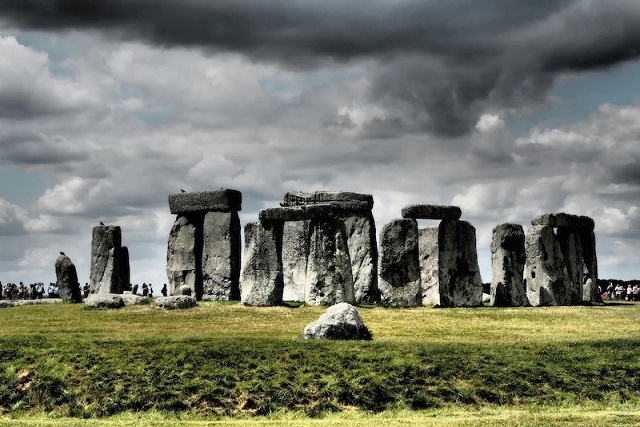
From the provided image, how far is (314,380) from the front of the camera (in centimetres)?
1919

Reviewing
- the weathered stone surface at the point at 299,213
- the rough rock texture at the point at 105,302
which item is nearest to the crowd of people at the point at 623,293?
the weathered stone surface at the point at 299,213

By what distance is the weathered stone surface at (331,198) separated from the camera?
121 ft

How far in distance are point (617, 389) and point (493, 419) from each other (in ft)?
12.3

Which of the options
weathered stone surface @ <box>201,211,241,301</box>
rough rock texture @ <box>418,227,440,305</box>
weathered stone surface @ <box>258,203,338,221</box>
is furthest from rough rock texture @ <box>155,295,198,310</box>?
rough rock texture @ <box>418,227,440,305</box>

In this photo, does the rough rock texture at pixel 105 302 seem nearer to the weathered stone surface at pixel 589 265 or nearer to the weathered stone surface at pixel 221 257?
the weathered stone surface at pixel 221 257

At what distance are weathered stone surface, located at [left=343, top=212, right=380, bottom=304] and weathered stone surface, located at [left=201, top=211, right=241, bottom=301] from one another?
4.64 meters

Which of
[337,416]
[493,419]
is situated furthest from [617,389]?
[337,416]

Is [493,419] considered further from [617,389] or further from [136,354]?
[136,354]

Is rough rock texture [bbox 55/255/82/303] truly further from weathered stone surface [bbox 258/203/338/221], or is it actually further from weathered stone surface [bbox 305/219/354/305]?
weathered stone surface [bbox 305/219/354/305]

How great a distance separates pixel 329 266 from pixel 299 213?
219cm

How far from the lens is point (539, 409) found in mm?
18516

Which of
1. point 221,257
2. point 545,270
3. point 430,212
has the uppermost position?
point 430,212

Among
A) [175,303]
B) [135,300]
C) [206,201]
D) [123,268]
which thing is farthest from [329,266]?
[123,268]

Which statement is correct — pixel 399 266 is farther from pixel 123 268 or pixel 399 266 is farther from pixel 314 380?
pixel 314 380
